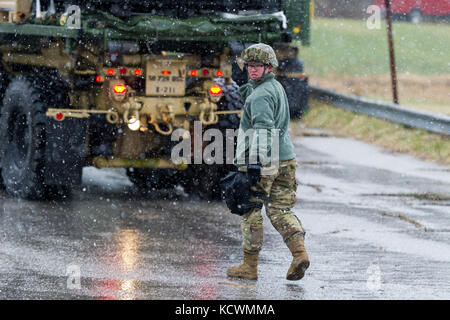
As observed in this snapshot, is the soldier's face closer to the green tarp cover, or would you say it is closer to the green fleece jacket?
the green fleece jacket

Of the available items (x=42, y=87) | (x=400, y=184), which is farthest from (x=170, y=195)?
(x=400, y=184)

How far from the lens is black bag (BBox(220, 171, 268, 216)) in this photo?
8.91 metres

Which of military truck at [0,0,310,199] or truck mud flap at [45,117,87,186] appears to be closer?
military truck at [0,0,310,199]

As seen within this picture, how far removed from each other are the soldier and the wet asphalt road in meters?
0.20

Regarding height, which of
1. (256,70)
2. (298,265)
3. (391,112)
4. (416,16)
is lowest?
(416,16)

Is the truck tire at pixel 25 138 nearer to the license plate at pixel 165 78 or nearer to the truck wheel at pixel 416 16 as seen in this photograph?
the license plate at pixel 165 78

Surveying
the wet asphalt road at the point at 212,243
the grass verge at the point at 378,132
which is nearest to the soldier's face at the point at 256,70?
the wet asphalt road at the point at 212,243

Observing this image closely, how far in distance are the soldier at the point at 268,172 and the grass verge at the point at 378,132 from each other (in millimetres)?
7961

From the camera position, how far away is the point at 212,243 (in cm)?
1072

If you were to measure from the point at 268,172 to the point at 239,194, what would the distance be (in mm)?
268

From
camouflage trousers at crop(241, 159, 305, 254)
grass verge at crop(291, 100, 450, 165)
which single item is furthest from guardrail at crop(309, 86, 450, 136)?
camouflage trousers at crop(241, 159, 305, 254)

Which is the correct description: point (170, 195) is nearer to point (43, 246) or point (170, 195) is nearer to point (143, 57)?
point (143, 57)

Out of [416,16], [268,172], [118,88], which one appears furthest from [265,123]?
[416,16]

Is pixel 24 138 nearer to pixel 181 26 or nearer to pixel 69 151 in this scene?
pixel 69 151
